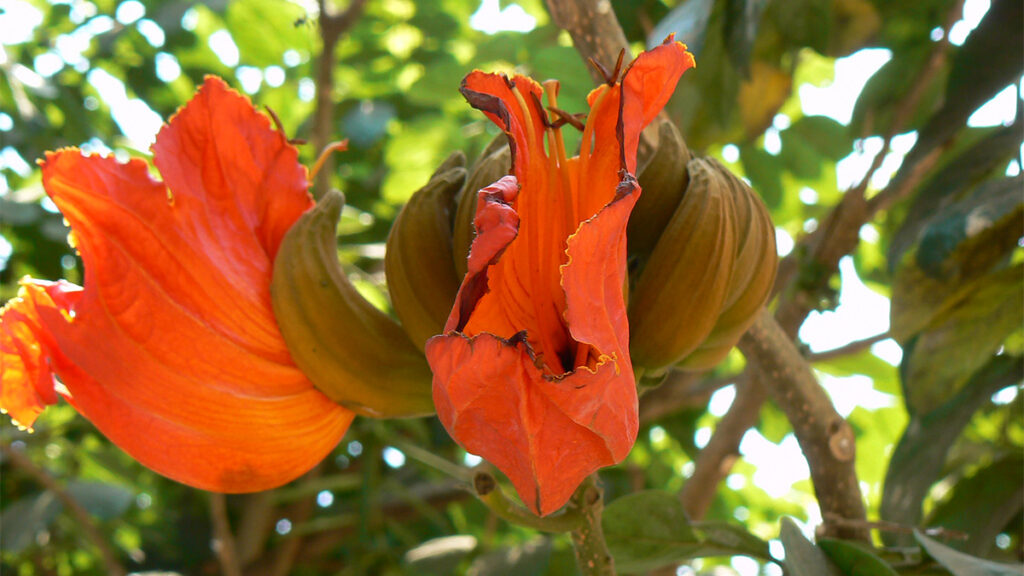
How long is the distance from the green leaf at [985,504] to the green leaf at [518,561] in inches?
18.2

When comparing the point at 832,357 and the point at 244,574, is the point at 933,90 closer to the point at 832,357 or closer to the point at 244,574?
the point at 832,357

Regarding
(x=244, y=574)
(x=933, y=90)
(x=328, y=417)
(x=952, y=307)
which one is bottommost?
(x=244, y=574)

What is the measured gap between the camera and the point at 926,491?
38.7 inches

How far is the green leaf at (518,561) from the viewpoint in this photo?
1205 mm

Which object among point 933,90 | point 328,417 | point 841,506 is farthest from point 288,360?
point 933,90

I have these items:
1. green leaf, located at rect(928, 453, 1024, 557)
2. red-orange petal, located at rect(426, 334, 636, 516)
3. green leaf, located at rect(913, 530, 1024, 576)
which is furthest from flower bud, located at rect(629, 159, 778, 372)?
green leaf, located at rect(928, 453, 1024, 557)

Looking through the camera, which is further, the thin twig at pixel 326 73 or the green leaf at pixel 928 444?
the thin twig at pixel 326 73

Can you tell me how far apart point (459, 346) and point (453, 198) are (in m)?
0.23

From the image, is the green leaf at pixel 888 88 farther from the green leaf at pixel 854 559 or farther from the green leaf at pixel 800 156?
the green leaf at pixel 854 559

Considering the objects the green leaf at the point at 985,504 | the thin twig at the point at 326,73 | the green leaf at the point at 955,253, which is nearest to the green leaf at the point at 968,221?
the green leaf at the point at 955,253

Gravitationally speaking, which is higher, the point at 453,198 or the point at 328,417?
the point at 453,198

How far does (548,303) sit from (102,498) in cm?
109

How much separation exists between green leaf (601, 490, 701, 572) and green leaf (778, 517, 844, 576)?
0.10 m

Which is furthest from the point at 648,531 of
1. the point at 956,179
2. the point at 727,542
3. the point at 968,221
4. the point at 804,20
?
the point at 804,20
